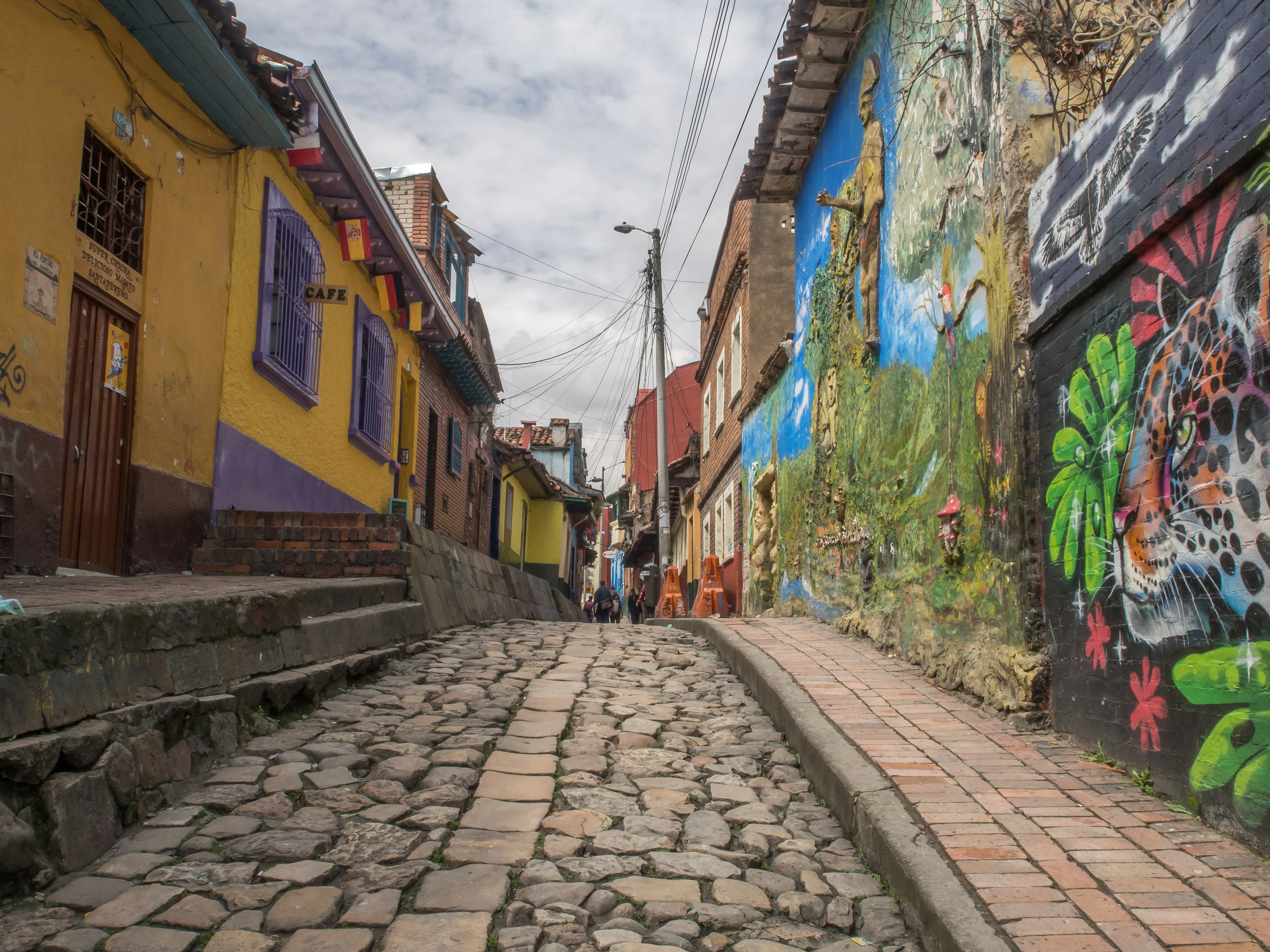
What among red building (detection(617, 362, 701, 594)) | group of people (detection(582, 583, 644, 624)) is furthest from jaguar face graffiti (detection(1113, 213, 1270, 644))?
red building (detection(617, 362, 701, 594))

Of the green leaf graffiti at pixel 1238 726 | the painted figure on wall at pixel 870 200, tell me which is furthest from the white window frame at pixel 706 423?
the green leaf graffiti at pixel 1238 726

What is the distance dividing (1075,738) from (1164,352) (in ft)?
6.18

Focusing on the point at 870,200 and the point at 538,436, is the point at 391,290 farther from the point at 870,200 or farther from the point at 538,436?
the point at 538,436

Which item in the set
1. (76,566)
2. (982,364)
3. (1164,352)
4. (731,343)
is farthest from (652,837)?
(731,343)

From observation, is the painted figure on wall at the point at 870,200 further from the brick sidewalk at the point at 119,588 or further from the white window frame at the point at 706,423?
the white window frame at the point at 706,423

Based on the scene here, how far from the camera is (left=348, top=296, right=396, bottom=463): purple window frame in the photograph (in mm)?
10484

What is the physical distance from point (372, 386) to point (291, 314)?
103 inches

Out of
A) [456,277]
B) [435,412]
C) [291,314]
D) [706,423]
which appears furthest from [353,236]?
[706,423]

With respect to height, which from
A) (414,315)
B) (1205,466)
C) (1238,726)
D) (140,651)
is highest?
(414,315)

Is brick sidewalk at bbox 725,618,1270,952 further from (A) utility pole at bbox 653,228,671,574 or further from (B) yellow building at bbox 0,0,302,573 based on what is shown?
(A) utility pole at bbox 653,228,671,574

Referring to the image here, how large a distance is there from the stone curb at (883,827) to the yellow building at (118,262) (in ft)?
13.8

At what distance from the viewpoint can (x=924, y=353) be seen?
652 centimetres

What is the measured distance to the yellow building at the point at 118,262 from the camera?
4953 mm

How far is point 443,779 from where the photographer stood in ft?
13.1
